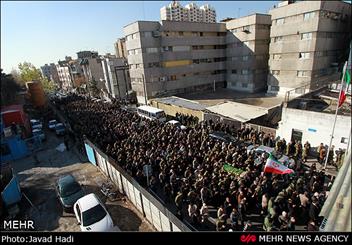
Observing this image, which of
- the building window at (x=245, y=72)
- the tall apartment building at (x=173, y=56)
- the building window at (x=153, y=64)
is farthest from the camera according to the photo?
the building window at (x=245, y=72)

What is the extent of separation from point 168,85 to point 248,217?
29.7 meters

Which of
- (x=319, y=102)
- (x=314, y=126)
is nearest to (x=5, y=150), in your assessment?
(x=314, y=126)

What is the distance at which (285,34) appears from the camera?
30.2 m

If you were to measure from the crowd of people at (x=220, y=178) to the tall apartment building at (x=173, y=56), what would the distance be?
1819 cm

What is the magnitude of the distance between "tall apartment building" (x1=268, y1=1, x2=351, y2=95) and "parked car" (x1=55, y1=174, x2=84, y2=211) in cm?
2846

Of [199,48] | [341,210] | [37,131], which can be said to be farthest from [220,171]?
[199,48]

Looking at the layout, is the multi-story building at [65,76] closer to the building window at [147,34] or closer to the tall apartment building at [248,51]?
the building window at [147,34]

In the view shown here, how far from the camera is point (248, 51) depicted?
121 feet

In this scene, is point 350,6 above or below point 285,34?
Answer: above

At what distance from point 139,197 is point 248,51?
33.7 metres

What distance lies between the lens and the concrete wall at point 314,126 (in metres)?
13.9

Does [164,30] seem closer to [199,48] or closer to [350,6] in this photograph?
[199,48]

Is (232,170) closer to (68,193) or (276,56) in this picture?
(68,193)

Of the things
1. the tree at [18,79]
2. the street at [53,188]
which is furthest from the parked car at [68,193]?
the tree at [18,79]
